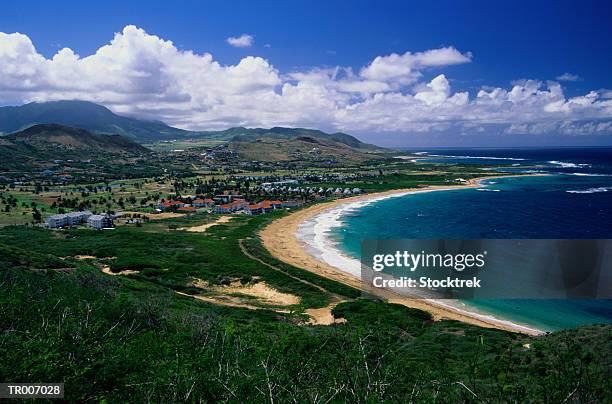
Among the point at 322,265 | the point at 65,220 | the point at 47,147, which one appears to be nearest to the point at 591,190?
the point at 322,265

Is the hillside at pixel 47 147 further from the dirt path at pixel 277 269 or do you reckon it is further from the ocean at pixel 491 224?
the ocean at pixel 491 224

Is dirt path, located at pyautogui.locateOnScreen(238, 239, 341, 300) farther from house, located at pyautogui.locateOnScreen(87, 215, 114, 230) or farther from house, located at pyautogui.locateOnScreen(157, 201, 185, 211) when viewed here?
house, located at pyautogui.locateOnScreen(157, 201, 185, 211)

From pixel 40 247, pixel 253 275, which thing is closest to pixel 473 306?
pixel 253 275

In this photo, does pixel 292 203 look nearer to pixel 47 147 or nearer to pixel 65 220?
pixel 65 220

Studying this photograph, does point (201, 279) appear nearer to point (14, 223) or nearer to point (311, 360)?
point (311, 360)

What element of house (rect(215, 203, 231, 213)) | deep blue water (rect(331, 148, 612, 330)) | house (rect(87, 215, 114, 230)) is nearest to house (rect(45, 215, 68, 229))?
house (rect(87, 215, 114, 230))

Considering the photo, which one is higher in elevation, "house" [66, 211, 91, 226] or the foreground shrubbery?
the foreground shrubbery

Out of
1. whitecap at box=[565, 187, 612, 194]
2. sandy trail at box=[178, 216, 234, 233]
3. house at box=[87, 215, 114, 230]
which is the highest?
whitecap at box=[565, 187, 612, 194]
